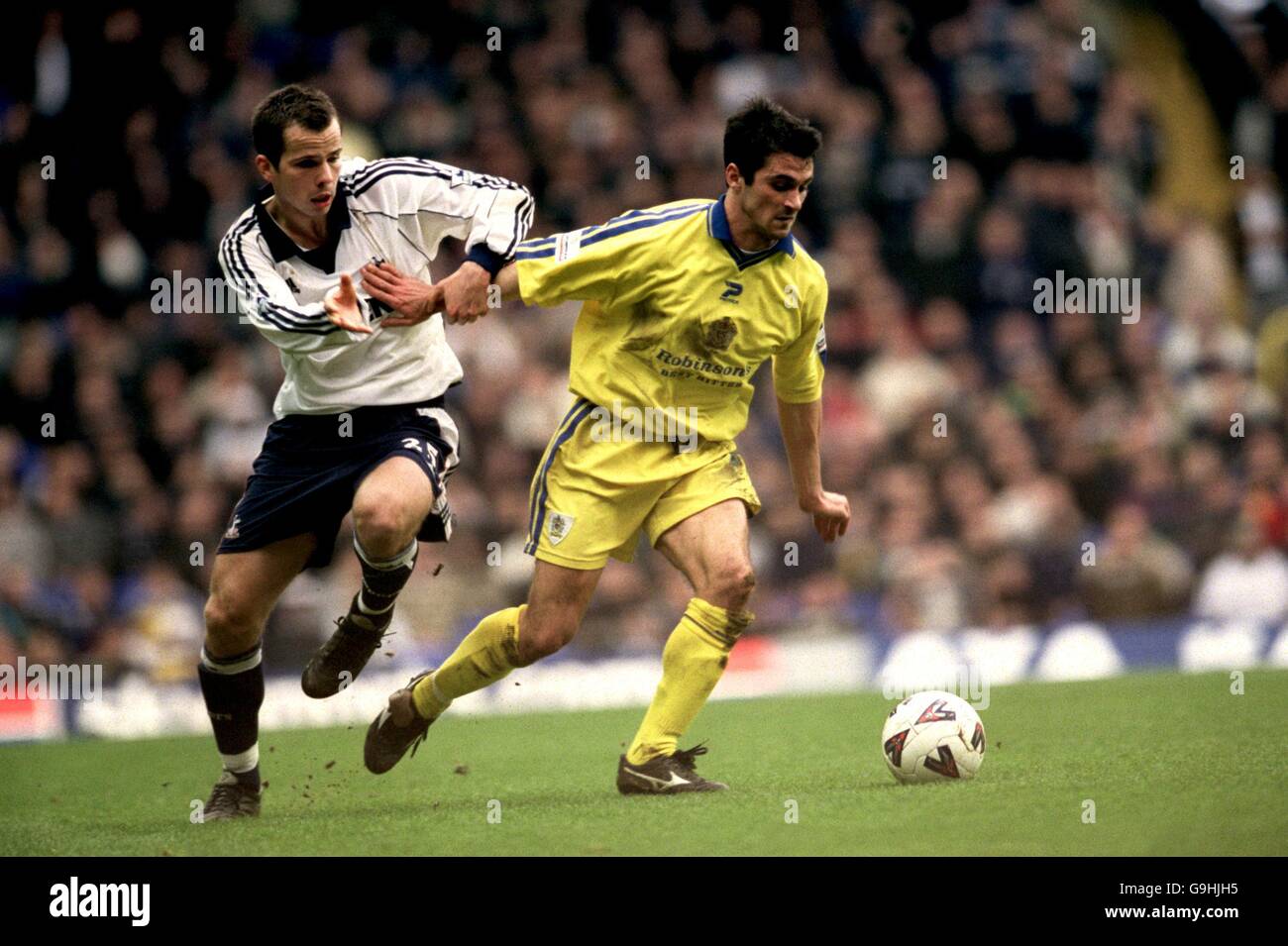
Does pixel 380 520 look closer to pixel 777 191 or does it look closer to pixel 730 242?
pixel 730 242

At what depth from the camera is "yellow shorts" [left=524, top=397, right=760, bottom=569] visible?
6441mm

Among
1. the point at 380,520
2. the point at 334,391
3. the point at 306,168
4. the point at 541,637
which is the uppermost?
the point at 306,168

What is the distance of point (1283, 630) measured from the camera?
37.2 ft

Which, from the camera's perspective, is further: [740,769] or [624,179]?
[624,179]

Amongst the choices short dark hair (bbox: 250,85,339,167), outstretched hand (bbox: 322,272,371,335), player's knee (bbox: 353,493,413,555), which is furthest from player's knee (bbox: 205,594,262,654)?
short dark hair (bbox: 250,85,339,167)

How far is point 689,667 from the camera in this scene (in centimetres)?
638

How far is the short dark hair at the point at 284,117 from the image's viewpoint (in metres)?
6.07

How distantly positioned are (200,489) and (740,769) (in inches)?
250

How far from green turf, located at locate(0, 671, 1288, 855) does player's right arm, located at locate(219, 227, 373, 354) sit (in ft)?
5.52

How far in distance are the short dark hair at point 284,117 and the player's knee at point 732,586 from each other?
80.7 inches

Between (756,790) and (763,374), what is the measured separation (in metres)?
7.08

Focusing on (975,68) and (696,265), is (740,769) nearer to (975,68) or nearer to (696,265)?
(696,265)

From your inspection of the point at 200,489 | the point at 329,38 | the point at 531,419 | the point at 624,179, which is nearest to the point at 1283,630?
the point at 531,419

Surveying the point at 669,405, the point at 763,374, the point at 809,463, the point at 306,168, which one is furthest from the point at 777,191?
the point at 763,374
